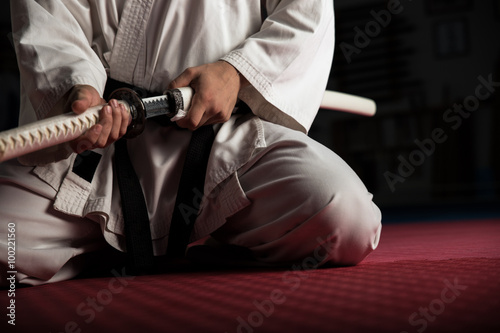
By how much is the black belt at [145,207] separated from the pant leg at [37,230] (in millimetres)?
106

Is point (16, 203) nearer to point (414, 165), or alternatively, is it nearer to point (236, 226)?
point (236, 226)

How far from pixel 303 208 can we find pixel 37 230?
0.54m

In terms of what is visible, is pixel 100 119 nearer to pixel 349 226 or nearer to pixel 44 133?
pixel 44 133

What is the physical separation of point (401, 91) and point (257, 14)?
4780mm

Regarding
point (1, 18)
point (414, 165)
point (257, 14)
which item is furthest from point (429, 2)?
point (257, 14)

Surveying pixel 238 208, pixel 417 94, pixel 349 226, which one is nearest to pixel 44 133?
pixel 238 208

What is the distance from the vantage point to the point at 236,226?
1172mm

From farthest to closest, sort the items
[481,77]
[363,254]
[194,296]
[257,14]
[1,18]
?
[481,77], [1,18], [257,14], [363,254], [194,296]

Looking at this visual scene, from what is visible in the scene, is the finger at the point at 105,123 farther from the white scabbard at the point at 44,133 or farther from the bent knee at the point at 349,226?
the bent knee at the point at 349,226

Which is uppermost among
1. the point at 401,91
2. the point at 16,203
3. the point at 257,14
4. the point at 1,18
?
the point at 257,14

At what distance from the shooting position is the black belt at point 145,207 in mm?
1119

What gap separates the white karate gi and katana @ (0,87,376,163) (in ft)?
0.44

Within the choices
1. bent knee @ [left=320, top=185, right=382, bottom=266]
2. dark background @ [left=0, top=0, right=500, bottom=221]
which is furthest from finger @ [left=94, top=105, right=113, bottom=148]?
dark background @ [left=0, top=0, right=500, bottom=221]

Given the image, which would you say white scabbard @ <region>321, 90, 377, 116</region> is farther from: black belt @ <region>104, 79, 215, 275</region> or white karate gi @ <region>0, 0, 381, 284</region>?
black belt @ <region>104, 79, 215, 275</region>
